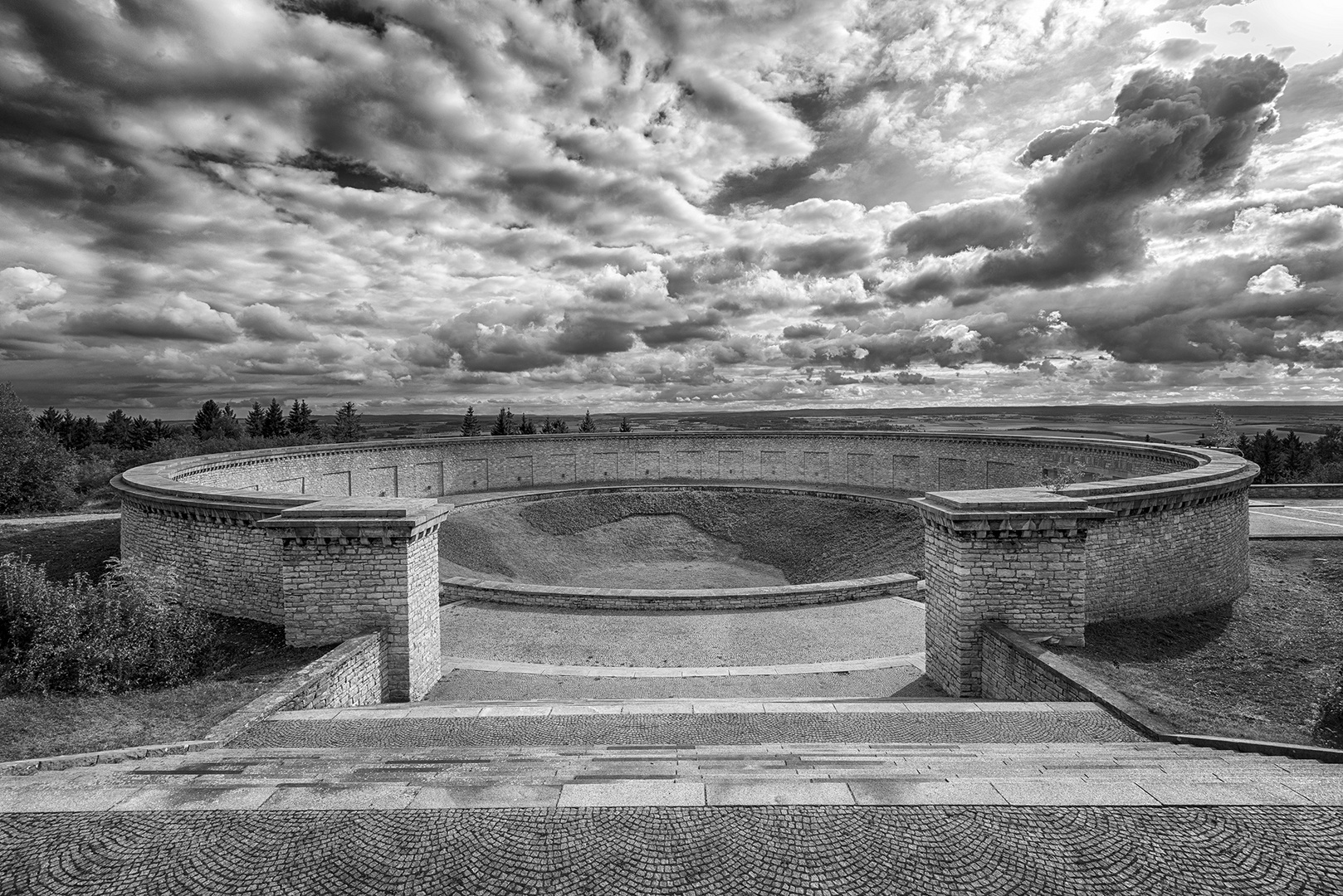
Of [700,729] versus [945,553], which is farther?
[945,553]

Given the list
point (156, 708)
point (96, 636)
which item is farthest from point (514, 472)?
point (156, 708)

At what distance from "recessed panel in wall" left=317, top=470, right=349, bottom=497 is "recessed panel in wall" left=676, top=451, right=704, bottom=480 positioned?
62.0ft

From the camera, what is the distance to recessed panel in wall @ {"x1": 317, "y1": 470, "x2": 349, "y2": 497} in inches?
1169

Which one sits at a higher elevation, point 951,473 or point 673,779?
point 951,473

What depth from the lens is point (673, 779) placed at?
16.5ft

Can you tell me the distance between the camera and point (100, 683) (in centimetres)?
869

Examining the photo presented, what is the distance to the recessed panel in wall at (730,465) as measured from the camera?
39219 millimetres

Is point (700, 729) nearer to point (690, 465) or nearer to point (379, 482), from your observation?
point (379, 482)

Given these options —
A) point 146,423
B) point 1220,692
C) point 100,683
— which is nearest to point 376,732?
point 100,683

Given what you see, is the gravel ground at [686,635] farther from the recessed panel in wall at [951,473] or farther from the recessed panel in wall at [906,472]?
the recessed panel in wall at [906,472]

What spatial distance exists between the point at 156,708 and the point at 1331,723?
1407 centimetres

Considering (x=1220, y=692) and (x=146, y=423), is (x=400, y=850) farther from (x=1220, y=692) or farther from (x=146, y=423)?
(x=146, y=423)

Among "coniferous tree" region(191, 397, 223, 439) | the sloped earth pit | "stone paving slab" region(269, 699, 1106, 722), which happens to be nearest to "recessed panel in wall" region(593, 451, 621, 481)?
the sloped earth pit

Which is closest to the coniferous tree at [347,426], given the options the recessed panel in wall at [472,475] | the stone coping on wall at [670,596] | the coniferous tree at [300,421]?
the coniferous tree at [300,421]
